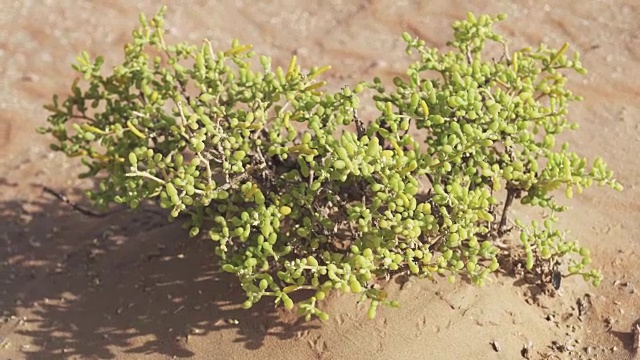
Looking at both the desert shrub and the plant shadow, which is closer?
the desert shrub

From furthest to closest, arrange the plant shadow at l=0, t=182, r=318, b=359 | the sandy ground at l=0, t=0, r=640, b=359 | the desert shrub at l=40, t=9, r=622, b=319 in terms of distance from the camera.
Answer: the plant shadow at l=0, t=182, r=318, b=359 → the sandy ground at l=0, t=0, r=640, b=359 → the desert shrub at l=40, t=9, r=622, b=319

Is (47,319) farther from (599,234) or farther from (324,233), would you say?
(599,234)

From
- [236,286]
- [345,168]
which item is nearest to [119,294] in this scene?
[236,286]

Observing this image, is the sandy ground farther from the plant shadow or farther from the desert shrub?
the desert shrub

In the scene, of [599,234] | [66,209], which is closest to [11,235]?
[66,209]

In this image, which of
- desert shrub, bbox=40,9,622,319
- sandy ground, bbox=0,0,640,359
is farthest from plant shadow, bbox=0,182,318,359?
desert shrub, bbox=40,9,622,319

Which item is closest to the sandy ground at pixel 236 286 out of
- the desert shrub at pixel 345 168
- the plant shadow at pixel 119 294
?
the plant shadow at pixel 119 294

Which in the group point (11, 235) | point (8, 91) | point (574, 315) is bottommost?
point (574, 315)

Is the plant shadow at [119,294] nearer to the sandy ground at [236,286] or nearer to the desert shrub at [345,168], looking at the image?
the sandy ground at [236,286]
